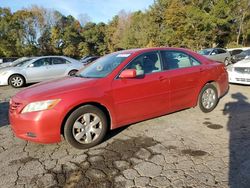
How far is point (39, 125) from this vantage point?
3.54 metres

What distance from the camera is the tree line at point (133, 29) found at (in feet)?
104

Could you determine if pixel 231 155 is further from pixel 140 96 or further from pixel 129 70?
pixel 129 70

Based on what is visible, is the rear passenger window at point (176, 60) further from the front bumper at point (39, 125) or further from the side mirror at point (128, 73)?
the front bumper at point (39, 125)

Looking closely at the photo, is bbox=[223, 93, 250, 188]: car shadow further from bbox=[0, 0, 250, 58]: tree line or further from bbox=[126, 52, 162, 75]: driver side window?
bbox=[0, 0, 250, 58]: tree line

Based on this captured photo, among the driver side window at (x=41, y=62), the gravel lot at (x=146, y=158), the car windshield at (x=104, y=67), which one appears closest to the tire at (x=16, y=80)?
the driver side window at (x=41, y=62)

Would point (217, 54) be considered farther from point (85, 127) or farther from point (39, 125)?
point (39, 125)

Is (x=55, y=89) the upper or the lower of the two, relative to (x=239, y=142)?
upper

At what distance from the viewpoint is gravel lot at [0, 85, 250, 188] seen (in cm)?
294

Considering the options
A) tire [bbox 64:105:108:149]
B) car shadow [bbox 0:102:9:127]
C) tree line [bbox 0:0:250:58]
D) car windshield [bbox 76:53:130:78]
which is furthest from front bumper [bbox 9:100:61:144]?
tree line [bbox 0:0:250:58]

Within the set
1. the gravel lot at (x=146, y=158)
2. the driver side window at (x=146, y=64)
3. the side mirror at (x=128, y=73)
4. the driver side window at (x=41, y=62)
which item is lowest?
the gravel lot at (x=146, y=158)

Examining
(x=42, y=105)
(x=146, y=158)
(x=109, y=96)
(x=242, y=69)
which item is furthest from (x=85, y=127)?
(x=242, y=69)

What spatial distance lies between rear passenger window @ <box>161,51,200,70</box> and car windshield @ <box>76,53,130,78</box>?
80cm

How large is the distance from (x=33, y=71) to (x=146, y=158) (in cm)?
871

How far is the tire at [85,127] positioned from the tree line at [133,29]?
98.0 ft
